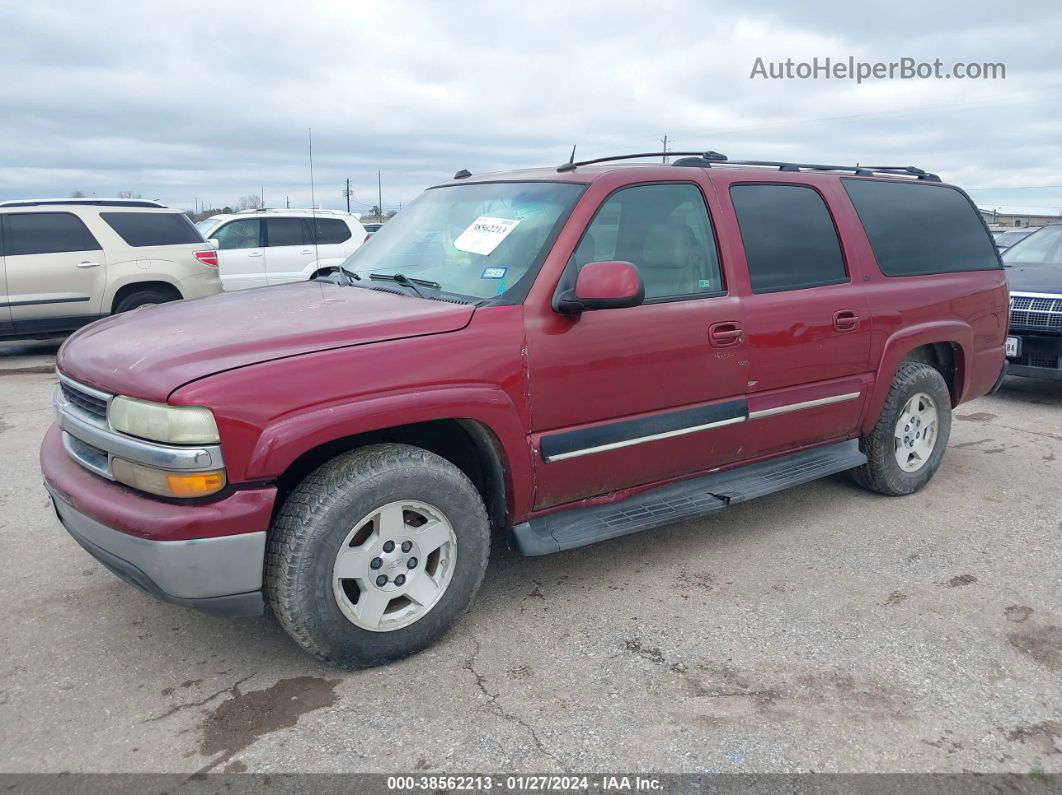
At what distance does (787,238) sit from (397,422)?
234 cm

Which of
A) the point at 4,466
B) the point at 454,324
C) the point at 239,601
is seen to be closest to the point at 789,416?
the point at 454,324

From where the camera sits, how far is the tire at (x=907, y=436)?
4.72 m

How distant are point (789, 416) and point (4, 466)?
4860mm

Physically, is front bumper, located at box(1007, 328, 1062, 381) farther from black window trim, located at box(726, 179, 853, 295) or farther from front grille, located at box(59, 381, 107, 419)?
front grille, located at box(59, 381, 107, 419)

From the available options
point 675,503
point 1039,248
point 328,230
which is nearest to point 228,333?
point 675,503

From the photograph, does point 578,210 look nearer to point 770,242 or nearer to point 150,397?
point 770,242

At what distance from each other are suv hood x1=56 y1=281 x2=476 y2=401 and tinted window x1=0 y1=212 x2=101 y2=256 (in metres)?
6.98

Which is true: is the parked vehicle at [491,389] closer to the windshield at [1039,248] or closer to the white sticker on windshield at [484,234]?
the white sticker on windshield at [484,234]

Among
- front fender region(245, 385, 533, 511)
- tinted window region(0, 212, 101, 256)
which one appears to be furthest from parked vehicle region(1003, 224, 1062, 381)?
tinted window region(0, 212, 101, 256)

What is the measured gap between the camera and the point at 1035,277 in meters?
7.73

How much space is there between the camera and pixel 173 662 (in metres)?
3.11

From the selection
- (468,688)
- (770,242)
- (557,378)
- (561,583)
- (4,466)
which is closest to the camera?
(468,688)

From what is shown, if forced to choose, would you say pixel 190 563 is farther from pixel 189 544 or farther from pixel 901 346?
pixel 901 346

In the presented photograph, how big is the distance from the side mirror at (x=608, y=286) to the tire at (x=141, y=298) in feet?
25.7
